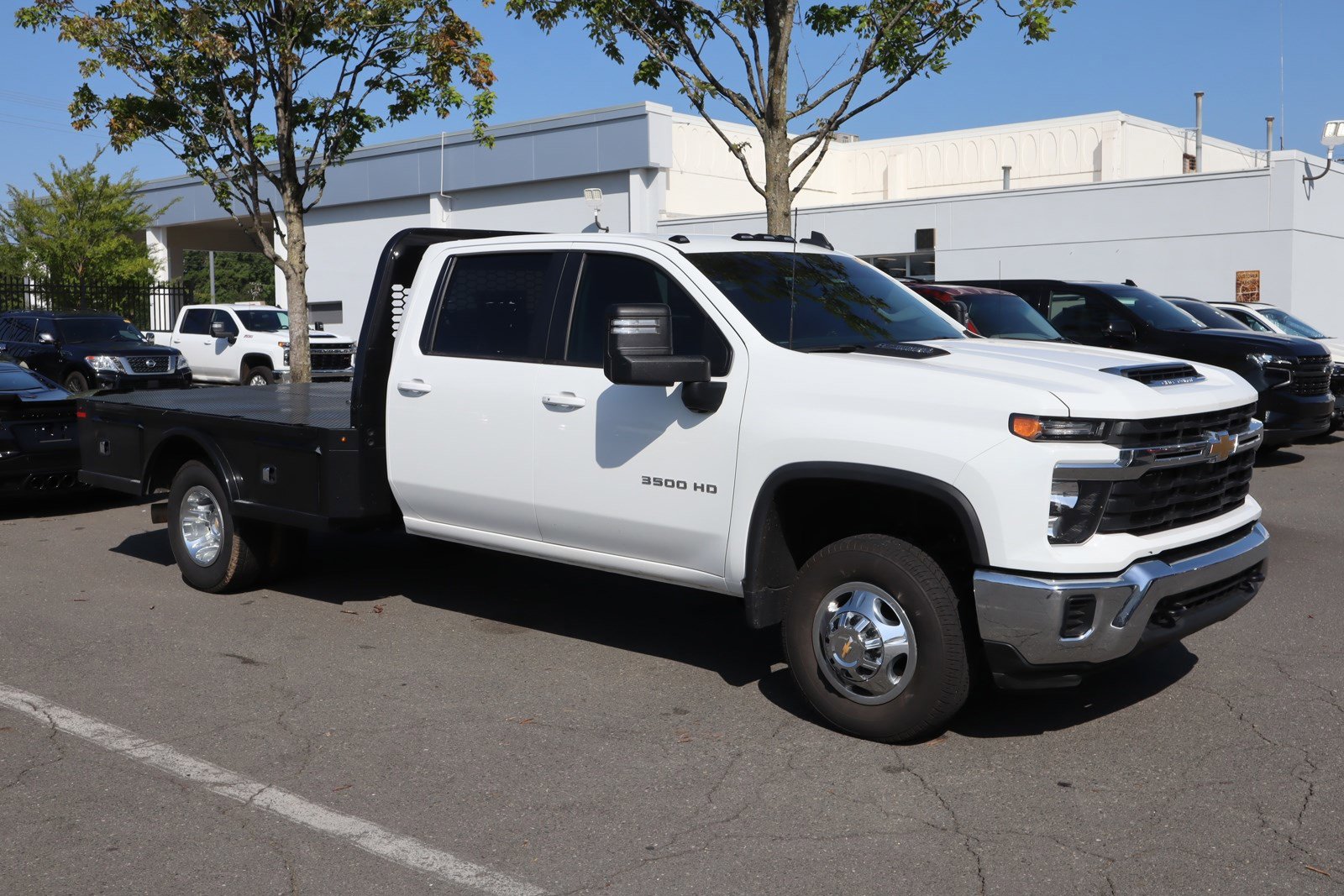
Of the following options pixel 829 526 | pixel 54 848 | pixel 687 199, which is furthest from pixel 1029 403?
pixel 687 199

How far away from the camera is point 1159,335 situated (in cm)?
1410

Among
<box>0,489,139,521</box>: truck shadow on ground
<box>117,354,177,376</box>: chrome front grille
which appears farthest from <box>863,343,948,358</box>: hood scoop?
<box>117,354,177,376</box>: chrome front grille

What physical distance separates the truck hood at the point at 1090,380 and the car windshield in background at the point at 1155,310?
9.18 metres

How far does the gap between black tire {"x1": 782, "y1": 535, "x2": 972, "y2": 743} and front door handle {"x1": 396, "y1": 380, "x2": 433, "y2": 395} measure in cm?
231

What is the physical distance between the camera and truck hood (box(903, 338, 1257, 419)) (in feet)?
15.5

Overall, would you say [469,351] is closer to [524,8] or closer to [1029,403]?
[1029,403]

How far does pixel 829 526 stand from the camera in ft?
18.6

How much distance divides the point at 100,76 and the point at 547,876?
52.6 feet

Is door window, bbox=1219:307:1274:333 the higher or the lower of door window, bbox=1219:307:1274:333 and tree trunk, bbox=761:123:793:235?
the lower

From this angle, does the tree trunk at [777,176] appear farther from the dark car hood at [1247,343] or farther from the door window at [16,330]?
the door window at [16,330]

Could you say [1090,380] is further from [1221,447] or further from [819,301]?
[819,301]

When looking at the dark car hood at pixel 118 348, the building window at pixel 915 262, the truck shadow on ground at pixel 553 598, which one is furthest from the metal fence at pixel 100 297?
the truck shadow on ground at pixel 553 598

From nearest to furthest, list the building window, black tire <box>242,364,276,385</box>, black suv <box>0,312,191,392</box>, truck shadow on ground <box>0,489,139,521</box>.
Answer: truck shadow on ground <box>0,489,139,521</box> < black suv <box>0,312,191,392</box> < black tire <box>242,364,276,385</box> < the building window

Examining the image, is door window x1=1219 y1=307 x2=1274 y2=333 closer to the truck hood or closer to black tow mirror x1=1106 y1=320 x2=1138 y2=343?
black tow mirror x1=1106 y1=320 x2=1138 y2=343
